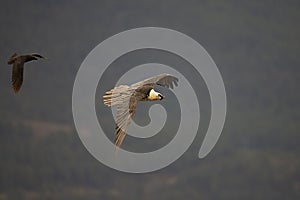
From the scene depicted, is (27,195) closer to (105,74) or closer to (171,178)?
(171,178)

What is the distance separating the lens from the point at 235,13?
112562 millimetres

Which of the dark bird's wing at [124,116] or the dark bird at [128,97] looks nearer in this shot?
the dark bird's wing at [124,116]

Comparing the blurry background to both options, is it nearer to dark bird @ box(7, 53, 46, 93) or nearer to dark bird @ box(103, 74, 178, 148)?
dark bird @ box(7, 53, 46, 93)

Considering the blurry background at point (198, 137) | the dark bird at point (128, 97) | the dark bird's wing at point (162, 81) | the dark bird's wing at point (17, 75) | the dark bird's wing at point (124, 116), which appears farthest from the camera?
the blurry background at point (198, 137)

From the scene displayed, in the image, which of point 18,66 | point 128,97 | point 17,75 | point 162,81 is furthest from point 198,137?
point 128,97

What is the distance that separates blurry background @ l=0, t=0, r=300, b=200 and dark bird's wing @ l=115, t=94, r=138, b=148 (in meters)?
38.5

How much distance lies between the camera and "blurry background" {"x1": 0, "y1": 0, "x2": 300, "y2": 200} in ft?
206

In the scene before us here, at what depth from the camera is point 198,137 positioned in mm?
63344

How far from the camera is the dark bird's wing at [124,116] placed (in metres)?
16.3

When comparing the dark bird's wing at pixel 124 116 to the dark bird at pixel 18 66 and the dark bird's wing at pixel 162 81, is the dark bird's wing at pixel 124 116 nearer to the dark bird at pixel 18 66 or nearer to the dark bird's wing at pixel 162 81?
the dark bird's wing at pixel 162 81

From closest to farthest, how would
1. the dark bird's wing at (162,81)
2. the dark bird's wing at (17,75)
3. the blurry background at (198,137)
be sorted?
the dark bird's wing at (17,75)
the dark bird's wing at (162,81)
the blurry background at (198,137)

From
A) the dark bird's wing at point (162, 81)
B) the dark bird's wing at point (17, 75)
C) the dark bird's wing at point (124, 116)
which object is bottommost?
the dark bird's wing at point (124, 116)

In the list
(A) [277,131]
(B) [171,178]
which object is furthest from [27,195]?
(A) [277,131]

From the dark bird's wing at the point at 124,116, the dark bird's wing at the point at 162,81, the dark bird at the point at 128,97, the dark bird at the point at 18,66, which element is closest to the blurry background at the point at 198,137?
the dark bird at the point at 18,66
